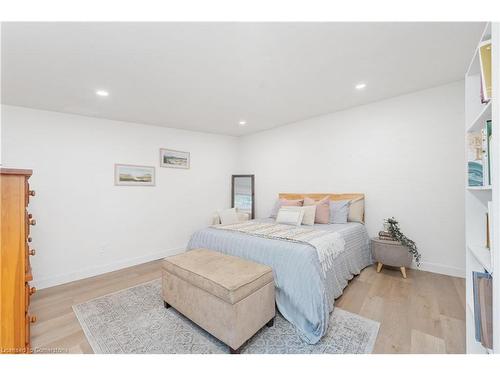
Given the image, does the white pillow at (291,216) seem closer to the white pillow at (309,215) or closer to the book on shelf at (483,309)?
the white pillow at (309,215)

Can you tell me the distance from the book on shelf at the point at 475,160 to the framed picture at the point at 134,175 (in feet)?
13.1

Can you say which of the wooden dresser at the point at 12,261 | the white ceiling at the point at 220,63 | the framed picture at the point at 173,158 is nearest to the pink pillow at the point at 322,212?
the white ceiling at the point at 220,63

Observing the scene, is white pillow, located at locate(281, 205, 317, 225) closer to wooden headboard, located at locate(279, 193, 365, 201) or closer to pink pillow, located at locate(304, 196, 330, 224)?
pink pillow, located at locate(304, 196, 330, 224)

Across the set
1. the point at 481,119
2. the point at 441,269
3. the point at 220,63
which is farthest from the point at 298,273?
the point at 441,269

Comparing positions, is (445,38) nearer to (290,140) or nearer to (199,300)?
(290,140)

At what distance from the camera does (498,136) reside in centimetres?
90

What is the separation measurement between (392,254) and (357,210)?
77cm

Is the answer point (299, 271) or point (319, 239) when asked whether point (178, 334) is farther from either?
point (319, 239)

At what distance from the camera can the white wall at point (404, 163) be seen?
8.86ft

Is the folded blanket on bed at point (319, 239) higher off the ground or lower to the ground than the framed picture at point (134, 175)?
lower

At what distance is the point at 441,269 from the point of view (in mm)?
2787

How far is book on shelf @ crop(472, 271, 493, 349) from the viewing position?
1.09 metres
